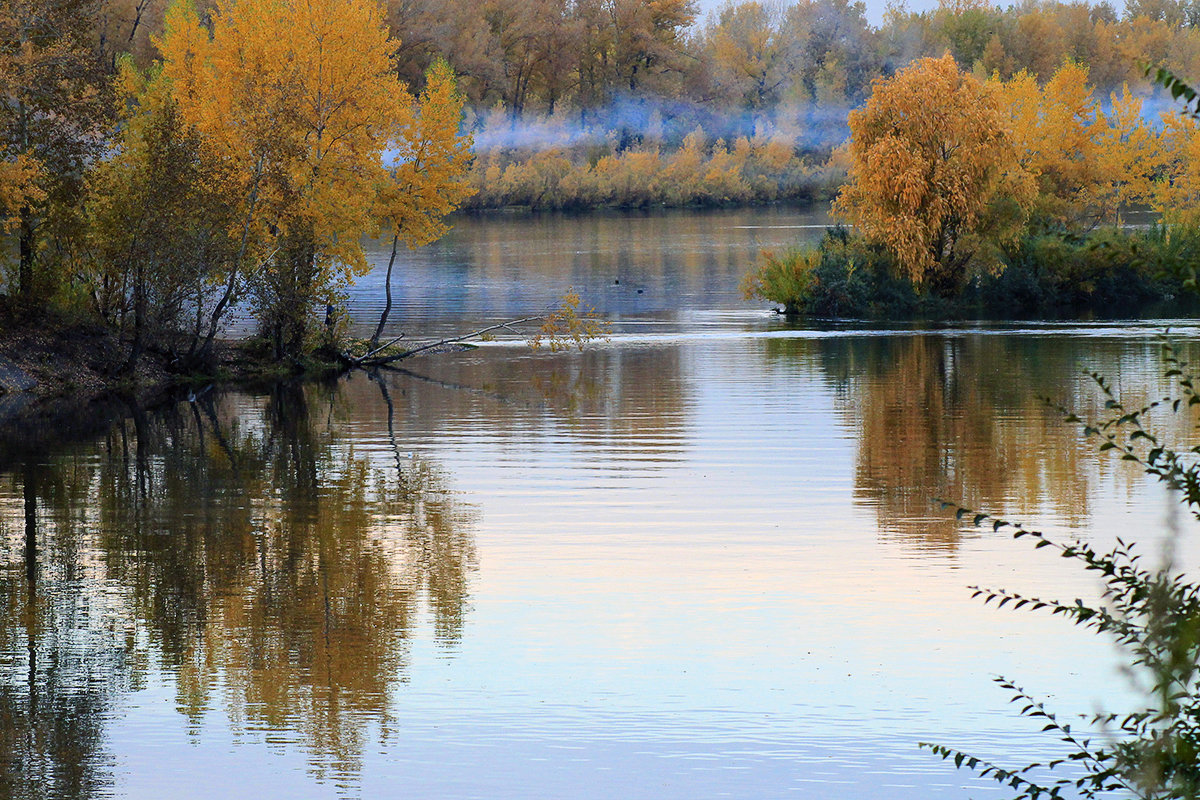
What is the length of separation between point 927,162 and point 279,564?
102 feet

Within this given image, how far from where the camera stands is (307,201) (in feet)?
93.5

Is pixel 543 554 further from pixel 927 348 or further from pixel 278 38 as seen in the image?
pixel 927 348

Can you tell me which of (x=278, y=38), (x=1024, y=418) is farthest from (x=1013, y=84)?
(x=1024, y=418)

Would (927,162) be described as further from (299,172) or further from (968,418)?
(968,418)

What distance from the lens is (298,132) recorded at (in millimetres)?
28453

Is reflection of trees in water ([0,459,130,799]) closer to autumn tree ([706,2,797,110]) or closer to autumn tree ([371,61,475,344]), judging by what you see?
autumn tree ([371,61,475,344])

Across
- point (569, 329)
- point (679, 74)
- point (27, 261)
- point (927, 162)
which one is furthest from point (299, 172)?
point (679, 74)

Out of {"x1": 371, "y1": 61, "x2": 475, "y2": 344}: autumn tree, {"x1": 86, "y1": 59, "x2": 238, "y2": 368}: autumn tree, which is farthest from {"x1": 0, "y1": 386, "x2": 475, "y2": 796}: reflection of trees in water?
{"x1": 371, "y1": 61, "x2": 475, "y2": 344}: autumn tree

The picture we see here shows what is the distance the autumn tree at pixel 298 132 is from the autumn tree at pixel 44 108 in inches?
95.1

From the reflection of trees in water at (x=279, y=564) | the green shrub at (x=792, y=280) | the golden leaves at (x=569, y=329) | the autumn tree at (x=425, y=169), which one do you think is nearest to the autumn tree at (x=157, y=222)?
the autumn tree at (x=425, y=169)

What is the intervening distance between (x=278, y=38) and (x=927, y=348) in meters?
13.9

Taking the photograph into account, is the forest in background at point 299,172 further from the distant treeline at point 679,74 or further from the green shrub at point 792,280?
the distant treeline at point 679,74

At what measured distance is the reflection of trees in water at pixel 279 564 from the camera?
923 centimetres

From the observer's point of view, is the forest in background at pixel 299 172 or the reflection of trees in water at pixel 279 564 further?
the forest in background at pixel 299 172
